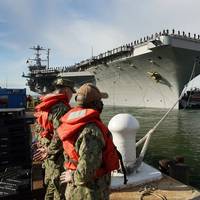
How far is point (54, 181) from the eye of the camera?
3.40 metres

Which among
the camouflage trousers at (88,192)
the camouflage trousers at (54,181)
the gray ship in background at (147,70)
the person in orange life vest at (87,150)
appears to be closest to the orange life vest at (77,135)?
the person in orange life vest at (87,150)

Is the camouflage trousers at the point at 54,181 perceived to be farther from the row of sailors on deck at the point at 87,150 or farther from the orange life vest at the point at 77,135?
the orange life vest at the point at 77,135

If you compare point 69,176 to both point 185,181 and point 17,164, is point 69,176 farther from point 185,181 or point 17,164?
point 185,181

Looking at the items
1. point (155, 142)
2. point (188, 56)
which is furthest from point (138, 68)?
point (155, 142)

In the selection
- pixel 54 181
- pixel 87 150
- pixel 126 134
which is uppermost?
pixel 87 150

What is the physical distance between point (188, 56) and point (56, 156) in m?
24.7

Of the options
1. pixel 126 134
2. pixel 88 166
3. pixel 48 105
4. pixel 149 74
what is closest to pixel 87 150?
pixel 88 166

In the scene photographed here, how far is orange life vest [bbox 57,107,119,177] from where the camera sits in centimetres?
230

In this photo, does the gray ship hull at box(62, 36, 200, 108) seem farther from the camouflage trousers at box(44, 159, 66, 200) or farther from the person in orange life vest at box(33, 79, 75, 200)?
the camouflage trousers at box(44, 159, 66, 200)

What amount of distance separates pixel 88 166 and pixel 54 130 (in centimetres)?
136

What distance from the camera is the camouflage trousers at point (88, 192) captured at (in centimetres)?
234

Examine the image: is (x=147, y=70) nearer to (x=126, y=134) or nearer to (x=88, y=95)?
(x=126, y=134)

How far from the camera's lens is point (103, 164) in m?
2.37

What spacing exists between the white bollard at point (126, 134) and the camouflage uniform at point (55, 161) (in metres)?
1.67
